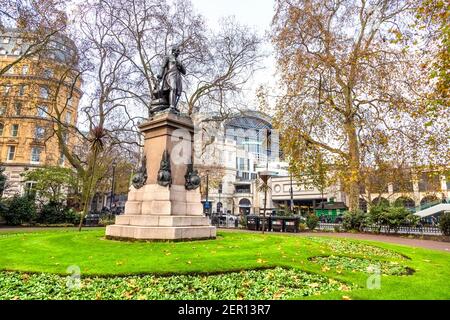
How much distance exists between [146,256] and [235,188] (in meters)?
67.1

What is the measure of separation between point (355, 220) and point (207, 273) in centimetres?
1927

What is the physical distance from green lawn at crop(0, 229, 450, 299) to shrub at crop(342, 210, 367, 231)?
14.2 meters

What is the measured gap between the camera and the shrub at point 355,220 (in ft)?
72.7

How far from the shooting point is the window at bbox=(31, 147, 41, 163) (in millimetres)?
46000

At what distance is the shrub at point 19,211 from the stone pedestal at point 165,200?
1776 cm

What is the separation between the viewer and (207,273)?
604cm

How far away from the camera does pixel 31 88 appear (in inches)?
932

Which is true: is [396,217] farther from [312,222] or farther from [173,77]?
[173,77]

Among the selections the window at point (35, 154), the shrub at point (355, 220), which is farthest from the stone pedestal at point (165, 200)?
the window at point (35, 154)

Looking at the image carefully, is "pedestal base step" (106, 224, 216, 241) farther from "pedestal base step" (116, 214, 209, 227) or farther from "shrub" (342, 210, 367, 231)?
"shrub" (342, 210, 367, 231)

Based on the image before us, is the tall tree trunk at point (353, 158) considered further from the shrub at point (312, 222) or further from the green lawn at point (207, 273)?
the green lawn at point (207, 273)

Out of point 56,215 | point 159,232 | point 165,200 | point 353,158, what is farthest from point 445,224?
point 56,215

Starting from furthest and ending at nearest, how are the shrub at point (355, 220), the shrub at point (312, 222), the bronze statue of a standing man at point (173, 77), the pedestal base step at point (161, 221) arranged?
1. the shrub at point (312, 222)
2. the shrub at point (355, 220)
3. the bronze statue of a standing man at point (173, 77)
4. the pedestal base step at point (161, 221)

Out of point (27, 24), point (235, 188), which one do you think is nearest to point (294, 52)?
point (27, 24)
